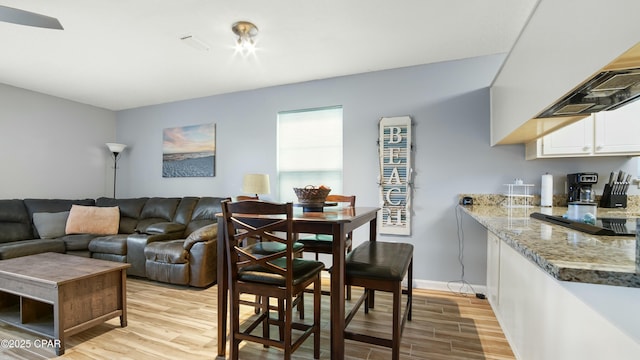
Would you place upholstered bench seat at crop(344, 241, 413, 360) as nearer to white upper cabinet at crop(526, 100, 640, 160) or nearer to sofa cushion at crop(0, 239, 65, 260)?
white upper cabinet at crop(526, 100, 640, 160)

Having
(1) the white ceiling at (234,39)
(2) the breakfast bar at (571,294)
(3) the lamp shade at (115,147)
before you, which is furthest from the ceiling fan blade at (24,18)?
(3) the lamp shade at (115,147)

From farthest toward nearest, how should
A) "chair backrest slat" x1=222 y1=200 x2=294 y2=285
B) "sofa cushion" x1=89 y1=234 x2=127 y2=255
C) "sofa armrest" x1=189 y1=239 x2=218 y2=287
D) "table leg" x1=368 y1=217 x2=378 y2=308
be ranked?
"sofa cushion" x1=89 y1=234 x2=127 y2=255, "sofa armrest" x1=189 y1=239 x2=218 y2=287, "table leg" x1=368 y1=217 x2=378 y2=308, "chair backrest slat" x1=222 y1=200 x2=294 y2=285

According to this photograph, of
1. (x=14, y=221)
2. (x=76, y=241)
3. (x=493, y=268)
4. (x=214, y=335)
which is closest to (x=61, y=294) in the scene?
(x=214, y=335)

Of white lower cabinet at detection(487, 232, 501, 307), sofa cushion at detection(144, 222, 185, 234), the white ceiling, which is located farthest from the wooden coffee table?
white lower cabinet at detection(487, 232, 501, 307)

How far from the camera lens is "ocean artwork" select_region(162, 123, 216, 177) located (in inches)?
171

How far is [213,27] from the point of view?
8.00ft

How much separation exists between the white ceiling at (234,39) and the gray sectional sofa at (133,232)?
168 cm

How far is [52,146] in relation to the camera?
4234 mm

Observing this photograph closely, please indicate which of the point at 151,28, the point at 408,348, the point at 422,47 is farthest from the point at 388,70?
the point at 408,348

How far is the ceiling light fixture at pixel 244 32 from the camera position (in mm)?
2377

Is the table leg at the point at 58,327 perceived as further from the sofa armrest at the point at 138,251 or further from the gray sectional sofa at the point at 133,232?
the sofa armrest at the point at 138,251

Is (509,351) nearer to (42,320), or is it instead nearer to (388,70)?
(388,70)

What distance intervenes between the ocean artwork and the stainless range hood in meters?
3.97

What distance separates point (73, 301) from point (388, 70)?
360cm
